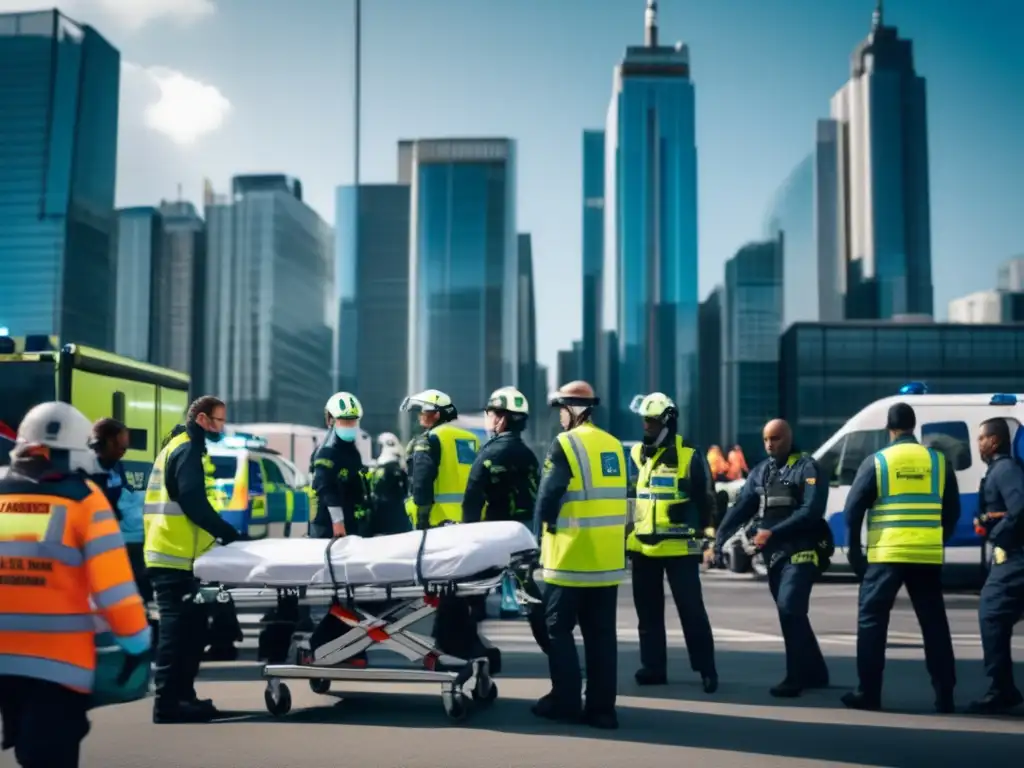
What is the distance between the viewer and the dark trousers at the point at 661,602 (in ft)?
29.8

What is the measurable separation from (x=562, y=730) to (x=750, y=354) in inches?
6330

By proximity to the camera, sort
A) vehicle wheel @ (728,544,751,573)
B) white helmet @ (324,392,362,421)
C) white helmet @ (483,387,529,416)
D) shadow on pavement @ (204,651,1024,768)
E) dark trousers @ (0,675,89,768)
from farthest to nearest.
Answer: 1. vehicle wheel @ (728,544,751,573)
2. white helmet @ (324,392,362,421)
3. white helmet @ (483,387,529,416)
4. shadow on pavement @ (204,651,1024,768)
5. dark trousers @ (0,675,89,768)

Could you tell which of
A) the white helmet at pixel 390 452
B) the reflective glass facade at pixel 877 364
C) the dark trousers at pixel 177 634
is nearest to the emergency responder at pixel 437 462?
the dark trousers at pixel 177 634

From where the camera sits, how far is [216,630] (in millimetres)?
10758

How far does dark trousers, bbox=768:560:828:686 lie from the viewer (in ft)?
28.6

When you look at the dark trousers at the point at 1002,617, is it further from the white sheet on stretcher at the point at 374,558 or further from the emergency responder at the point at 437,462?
the emergency responder at the point at 437,462

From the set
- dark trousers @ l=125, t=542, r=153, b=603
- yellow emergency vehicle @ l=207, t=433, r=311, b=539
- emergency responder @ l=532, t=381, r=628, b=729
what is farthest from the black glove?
yellow emergency vehicle @ l=207, t=433, r=311, b=539

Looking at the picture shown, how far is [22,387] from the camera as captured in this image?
14375mm

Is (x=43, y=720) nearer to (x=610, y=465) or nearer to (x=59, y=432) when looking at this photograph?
(x=59, y=432)

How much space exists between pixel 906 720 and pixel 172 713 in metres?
4.55

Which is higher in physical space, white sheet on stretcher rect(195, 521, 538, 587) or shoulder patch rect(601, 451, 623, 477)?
shoulder patch rect(601, 451, 623, 477)

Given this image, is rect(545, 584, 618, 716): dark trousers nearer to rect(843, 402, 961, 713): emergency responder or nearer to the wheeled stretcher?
the wheeled stretcher

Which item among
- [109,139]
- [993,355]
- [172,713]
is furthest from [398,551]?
[109,139]

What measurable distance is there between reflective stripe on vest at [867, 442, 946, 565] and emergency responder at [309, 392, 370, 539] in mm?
3632
